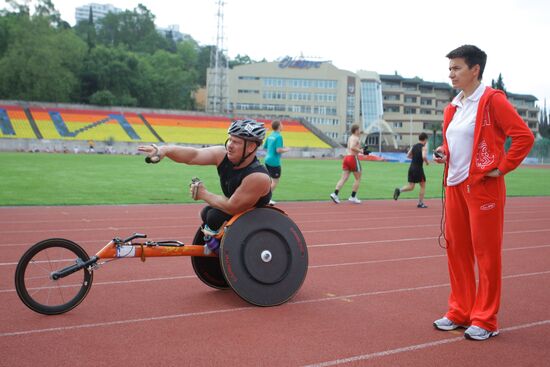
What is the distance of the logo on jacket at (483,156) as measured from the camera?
178 inches

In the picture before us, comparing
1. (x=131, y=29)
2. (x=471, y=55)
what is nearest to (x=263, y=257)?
(x=471, y=55)

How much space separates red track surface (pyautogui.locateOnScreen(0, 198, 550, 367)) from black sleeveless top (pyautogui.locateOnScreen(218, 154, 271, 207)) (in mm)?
994

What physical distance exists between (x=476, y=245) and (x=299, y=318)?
1.55 meters

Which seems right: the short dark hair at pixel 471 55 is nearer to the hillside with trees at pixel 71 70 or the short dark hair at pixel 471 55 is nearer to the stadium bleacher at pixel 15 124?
the stadium bleacher at pixel 15 124

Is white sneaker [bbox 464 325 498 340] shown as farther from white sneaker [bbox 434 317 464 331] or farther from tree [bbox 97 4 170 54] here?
tree [bbox 97 4 170 54]

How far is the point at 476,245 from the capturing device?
15.1 ft

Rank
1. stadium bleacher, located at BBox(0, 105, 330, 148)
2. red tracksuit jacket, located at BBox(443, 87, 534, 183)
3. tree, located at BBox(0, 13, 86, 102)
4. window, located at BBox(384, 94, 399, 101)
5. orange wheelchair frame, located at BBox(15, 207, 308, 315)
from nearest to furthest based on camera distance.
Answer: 1. red tracksuit jacket, located at BBox(443, 87, 534, 183)
2. orange wheelchair frame, located at BBox(15, 207, 308, 315)
3. stadium bleacher, located at BBox(0, 105, 330, 148)
4. tree, located at BBox(0, 13, 86, 102)
5. window, located at BBox(384, 94, 399, 101)

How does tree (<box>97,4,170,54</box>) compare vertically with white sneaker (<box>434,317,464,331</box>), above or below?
above

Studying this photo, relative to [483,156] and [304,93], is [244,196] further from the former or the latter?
[304,93]

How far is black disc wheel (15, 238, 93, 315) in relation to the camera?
4840mm

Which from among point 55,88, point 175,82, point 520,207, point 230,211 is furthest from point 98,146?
point 230,211

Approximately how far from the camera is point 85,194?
54.3 ft

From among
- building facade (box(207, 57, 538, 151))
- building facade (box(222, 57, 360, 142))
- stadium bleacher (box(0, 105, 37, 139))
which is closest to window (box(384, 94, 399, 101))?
building facade (box(207, 57, 538, 151))

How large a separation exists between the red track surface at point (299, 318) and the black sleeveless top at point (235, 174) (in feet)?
3.26
